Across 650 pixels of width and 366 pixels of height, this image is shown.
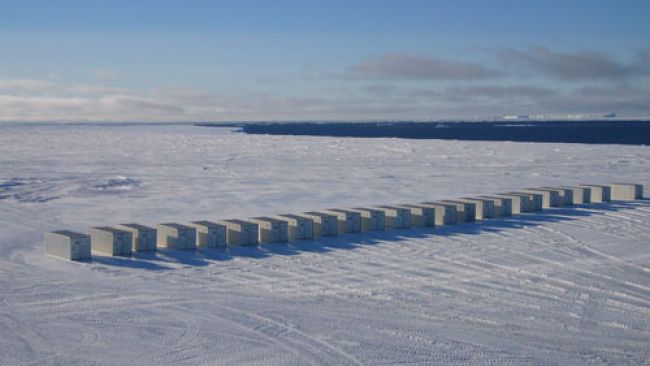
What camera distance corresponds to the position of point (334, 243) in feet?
71.3

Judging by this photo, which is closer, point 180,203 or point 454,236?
point 454,236

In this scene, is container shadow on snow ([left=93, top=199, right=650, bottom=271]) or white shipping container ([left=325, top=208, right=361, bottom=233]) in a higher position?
white shipping container ([left=325, top=208, right=361, bottom=233])

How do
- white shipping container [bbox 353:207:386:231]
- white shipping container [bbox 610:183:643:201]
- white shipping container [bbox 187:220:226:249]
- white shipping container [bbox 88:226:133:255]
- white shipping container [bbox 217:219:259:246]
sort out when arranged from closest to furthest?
white shipping container [bbox 88:226:133:255] → white shipping container [bbox 187:220:226:249] → white shipping container [bbox 217:219:259:246] → white shipping container [bbox 353:207:386:231] → white shipping container [bbox 610:183:643:201]

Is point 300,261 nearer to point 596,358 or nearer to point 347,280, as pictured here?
point 347,280

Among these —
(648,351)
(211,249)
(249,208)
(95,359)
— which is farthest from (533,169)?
(95,359)

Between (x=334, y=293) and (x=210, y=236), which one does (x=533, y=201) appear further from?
(x=334, y=293)

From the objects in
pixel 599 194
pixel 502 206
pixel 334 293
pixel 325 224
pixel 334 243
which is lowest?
pixel 334 293

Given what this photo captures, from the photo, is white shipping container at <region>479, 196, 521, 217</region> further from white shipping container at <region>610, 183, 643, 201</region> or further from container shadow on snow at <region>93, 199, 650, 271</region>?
white shipping container at <region>610, 183, 643, 201</region>

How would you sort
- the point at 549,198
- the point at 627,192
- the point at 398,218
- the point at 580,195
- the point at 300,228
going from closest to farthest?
the point at 300,228, the point at 398,218, the point at 549,198, the point at 580,195, the point at 627,192

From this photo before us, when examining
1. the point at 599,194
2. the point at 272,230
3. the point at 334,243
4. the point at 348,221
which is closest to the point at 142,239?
the point at 272,230

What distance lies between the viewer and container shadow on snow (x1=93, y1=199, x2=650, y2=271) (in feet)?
62.9

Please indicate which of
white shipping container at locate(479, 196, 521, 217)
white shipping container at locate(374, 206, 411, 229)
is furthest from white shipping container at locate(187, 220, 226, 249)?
white shipping container at locate(479, 196, 521, 217)

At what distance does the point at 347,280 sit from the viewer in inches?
677

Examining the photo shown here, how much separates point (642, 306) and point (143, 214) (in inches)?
695
